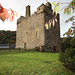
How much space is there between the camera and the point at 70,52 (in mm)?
5098

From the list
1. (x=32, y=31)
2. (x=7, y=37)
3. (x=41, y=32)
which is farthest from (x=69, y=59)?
(x=7, y=37)

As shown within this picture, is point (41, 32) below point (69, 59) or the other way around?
the other way around

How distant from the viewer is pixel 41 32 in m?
14.4

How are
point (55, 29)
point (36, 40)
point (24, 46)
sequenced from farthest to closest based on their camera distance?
point (24, 46) < point (55, 29) < point (36, 40)

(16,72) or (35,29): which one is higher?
(35,29)

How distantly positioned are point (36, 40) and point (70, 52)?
10.4m

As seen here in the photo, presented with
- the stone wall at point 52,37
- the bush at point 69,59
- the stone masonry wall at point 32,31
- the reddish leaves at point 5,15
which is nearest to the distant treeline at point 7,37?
the stone masonry wall at point 32,31

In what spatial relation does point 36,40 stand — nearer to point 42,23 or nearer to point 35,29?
point 35,29

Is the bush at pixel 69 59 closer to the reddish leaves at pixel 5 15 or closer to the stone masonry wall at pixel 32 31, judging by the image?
the reddish leaves at pixel 5 15

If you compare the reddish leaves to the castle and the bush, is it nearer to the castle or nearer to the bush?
the bush

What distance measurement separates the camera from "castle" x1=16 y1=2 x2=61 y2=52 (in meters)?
14.2

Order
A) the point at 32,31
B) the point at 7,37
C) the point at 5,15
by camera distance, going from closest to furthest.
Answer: the point at 5,15 → the point at 32,31 → the point at 7,37

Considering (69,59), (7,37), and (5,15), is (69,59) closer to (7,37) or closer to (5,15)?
(5,15)

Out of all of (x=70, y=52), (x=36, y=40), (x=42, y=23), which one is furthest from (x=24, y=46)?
(x=70, y=52)
